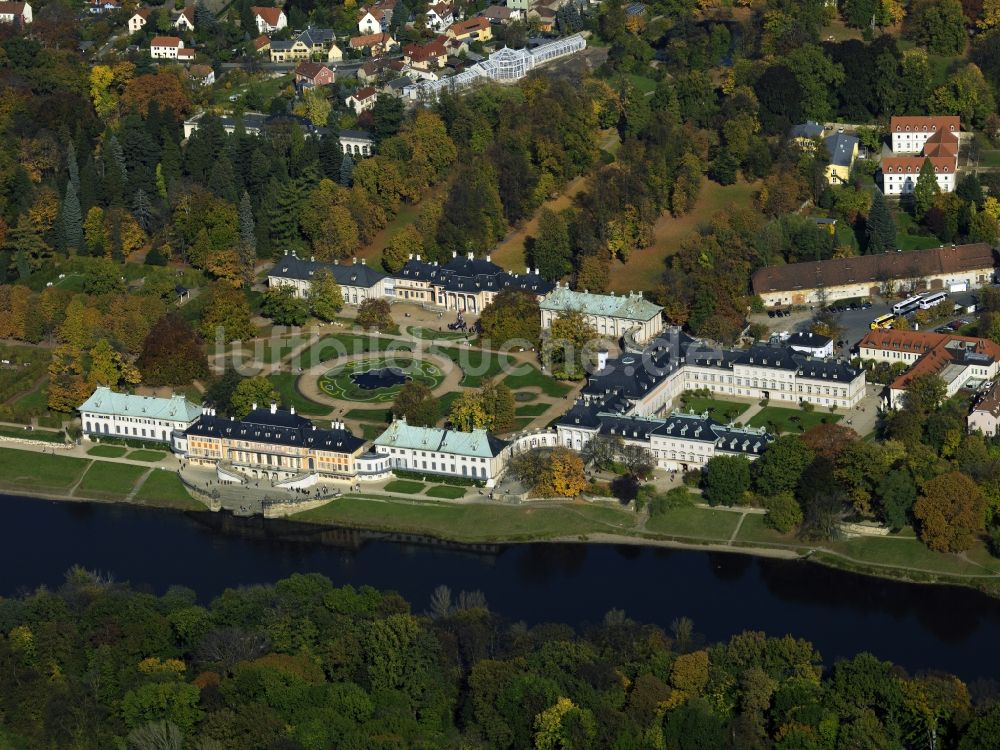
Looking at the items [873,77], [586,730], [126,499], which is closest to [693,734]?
[586,730]

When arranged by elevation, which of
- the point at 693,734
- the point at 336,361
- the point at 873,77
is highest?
the point at 873,77

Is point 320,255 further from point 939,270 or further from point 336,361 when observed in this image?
point 939,270

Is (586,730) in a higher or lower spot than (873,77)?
lower

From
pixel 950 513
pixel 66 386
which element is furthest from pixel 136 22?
pixel 950 513

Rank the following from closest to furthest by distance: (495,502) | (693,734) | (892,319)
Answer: (693,734), (495,502), (892,319)

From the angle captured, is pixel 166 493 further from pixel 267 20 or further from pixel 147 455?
pixel 267 20

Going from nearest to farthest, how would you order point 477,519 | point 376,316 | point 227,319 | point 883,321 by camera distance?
point 477,519, point 883,321, point 227,319, point 376,316

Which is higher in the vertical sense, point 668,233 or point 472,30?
point 472,30
